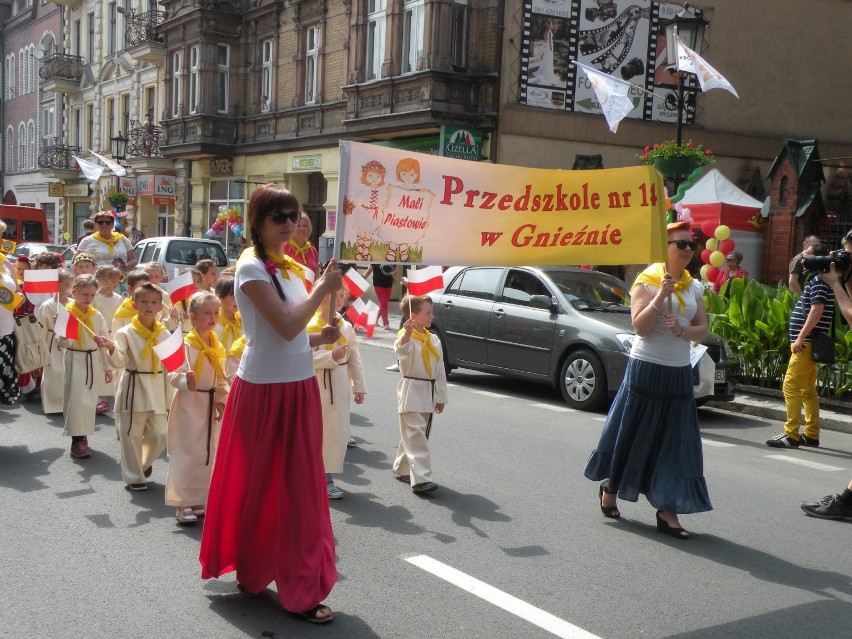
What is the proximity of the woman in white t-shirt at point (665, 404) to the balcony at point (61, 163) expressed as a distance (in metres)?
40.4

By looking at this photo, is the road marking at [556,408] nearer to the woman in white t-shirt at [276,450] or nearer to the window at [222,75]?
the woman in white t-shirt at [276,450]

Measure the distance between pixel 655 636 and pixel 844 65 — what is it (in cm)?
2445

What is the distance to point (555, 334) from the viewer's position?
35.5ft

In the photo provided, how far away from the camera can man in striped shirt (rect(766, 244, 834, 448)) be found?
28.7 ft

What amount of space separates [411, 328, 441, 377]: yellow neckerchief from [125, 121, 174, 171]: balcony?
27.8 metres

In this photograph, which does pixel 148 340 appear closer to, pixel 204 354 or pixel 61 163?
pixel 204 354

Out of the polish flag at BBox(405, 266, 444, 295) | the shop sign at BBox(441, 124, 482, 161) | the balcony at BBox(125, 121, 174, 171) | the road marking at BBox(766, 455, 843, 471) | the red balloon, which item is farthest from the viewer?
the balcony at BBox(125, 121, 174, 171)

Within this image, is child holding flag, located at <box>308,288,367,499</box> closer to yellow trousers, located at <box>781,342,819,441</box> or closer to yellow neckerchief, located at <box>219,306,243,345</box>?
yellow neckerchief, located at <box>219,306,243,345</box>

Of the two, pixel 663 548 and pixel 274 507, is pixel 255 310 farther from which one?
pixel 663 548

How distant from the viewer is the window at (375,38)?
22781 millimetres

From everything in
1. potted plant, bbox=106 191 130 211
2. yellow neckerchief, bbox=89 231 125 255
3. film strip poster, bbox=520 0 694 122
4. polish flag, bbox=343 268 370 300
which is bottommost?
polish flag, bbox=343 268 370 300

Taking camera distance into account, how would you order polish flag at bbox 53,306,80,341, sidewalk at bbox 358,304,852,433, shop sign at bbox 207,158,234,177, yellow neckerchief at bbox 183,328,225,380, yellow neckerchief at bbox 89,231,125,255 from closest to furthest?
yellow neckerchief at bbox 183,328,225,380
polish flag at bbox 53,306,80,341
sidewalk at bbox 358,304,852,433
yellow neckerchief at bbox 89,231,125,255
shop sign at bbox 207,158,234,177

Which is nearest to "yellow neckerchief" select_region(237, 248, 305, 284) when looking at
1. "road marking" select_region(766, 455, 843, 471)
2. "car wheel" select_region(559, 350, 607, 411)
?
"road marking" select_region(766, 455, 843, 471)

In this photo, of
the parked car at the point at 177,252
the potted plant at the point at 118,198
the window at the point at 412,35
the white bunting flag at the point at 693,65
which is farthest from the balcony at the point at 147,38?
the white bunting flag at the point at 693,65
